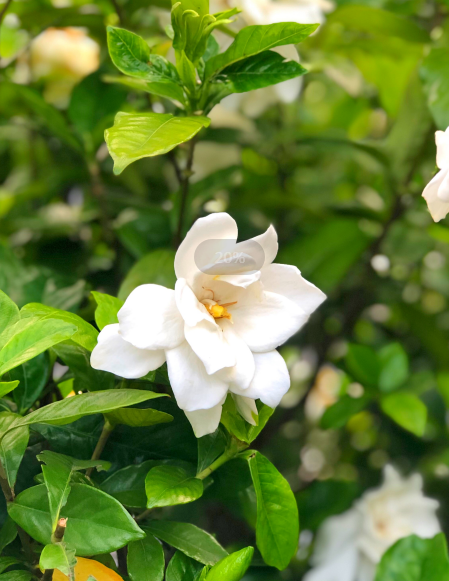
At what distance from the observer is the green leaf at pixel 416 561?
514 mm

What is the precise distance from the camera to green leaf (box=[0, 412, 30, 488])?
0.38 m

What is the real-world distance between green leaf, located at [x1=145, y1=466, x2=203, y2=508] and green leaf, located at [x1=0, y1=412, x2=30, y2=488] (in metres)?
0.09

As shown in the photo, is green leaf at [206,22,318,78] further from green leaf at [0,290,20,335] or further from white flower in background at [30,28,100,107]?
white flower in background at [30,28,100,107]

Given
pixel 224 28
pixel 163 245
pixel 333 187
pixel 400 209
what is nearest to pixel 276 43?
pixel 224 28

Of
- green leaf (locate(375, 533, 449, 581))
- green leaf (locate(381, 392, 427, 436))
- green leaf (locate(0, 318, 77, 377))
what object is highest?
green leaf (locate(0, 318, 77, 377))

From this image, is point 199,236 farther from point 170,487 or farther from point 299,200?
point 299,200

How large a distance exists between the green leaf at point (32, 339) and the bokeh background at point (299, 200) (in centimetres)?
21

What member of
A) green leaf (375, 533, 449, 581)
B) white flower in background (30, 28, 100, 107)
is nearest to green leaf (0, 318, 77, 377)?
green leaf (375, 533, 449, 581)

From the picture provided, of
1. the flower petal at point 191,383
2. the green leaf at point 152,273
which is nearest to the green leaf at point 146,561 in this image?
the flower petal at point 191,383

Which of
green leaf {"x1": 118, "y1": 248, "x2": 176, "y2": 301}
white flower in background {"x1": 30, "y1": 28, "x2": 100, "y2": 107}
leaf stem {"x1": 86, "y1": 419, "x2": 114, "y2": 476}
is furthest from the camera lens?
white flower in background {"x1": 30, "y1": 28, "x2": 100, "y2": 107}

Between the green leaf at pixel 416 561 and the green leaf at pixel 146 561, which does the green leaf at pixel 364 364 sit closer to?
the green leaf at pixel 416 561

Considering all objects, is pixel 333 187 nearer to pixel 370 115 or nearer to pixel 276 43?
pixel 370 115

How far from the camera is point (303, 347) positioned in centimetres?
108

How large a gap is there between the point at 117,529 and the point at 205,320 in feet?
0.48
